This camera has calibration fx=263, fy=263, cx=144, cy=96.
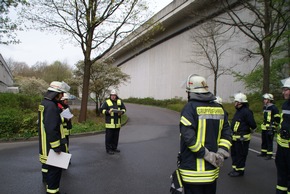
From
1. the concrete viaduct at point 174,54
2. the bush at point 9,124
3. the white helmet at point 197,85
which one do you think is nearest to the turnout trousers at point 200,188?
the white helmet at point 197,85

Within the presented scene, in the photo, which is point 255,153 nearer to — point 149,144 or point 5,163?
point 149,144

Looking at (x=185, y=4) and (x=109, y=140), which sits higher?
(x=185, y=4)

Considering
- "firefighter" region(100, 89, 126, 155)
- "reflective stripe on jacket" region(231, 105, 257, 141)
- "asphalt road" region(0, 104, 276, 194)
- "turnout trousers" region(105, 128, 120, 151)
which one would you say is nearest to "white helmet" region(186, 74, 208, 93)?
"asphalt road" region(0, 104, 276, 194)

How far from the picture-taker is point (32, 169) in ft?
21.0

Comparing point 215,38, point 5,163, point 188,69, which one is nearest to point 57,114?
point 5,163

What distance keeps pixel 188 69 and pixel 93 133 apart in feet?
58.3

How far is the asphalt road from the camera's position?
5.16m

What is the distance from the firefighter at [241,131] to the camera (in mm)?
5996

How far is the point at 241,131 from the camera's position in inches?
238

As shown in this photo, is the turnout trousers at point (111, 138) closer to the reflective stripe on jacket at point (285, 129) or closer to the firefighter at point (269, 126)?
the firefighter at point (269, 126)

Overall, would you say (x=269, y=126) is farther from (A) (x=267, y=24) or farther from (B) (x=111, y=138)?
(A) (x=267, y=24)

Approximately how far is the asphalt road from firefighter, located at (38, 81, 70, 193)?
796 mm

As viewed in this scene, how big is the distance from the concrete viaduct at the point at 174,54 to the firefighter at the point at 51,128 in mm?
11674

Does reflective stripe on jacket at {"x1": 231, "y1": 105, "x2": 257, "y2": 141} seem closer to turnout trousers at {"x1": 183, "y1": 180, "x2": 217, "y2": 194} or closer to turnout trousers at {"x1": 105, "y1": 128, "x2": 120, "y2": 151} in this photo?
turnout trousers at {"x1": 183, "y1": 180, "x2": 217, "y2": 194}
